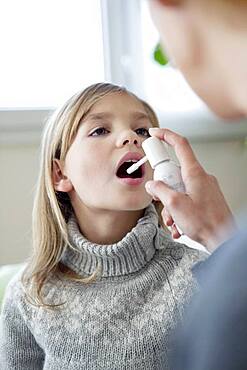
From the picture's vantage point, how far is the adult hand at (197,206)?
0.84 meters

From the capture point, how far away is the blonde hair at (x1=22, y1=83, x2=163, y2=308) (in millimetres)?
1014

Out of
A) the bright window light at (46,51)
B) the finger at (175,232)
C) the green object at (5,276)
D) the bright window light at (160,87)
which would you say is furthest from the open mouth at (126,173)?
the bright window light at (160,87)

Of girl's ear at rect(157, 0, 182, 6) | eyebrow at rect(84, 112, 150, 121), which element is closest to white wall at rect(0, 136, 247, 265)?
eyebrow at rect(84, 112, 150, 121)

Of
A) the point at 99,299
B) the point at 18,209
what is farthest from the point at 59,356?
the point at 18,209

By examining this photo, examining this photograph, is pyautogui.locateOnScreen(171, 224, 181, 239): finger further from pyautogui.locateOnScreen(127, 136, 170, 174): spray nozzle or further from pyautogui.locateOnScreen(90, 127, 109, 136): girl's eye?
pyautogui.locateOnScreen(90, 127, 109, 136): girl's eye

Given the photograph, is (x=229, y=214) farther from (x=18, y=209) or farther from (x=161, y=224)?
(x=18, y=209)

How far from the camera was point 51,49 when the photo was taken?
1.69m

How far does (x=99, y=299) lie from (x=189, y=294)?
0.15 m

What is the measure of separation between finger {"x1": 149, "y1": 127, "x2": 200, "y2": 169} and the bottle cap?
20 millimetres

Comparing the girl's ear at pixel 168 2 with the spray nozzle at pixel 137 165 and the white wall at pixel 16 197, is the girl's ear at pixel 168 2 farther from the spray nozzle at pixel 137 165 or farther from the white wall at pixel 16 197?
the white wall at pixel 16 197

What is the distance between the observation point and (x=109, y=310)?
93cm

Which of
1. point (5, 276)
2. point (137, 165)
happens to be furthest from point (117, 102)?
point (5, 276)

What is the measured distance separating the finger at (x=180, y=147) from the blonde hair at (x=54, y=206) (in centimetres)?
15

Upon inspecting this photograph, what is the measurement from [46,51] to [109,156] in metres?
0.81
